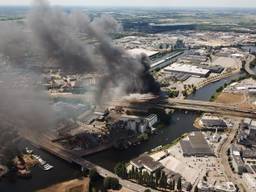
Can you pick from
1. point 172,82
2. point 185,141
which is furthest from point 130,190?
point 172,82

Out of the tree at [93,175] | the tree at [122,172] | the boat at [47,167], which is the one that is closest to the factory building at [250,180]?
the tree at [122,172]

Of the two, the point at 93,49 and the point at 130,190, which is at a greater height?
the point at 93,49

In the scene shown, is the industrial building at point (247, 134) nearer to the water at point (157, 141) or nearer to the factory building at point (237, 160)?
the factory building at point (237, 160)

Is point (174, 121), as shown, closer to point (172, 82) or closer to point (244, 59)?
point (172, 82)

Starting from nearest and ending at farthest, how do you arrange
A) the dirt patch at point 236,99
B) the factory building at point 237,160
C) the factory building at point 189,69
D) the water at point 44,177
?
the water at point 44,177 < the factory building at point 237,160 < the dirt patch at point 236,99 < the factory building at point 189,69

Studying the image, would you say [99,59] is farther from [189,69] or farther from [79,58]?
[189,69]

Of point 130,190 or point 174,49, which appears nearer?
point 130,190

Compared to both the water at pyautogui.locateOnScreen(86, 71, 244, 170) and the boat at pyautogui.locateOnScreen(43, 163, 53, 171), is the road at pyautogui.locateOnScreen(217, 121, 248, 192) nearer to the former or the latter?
the water at pyautogui.locateOnScreen(86, 71, 244, 170)

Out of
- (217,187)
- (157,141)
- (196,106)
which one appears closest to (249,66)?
(196,106)
